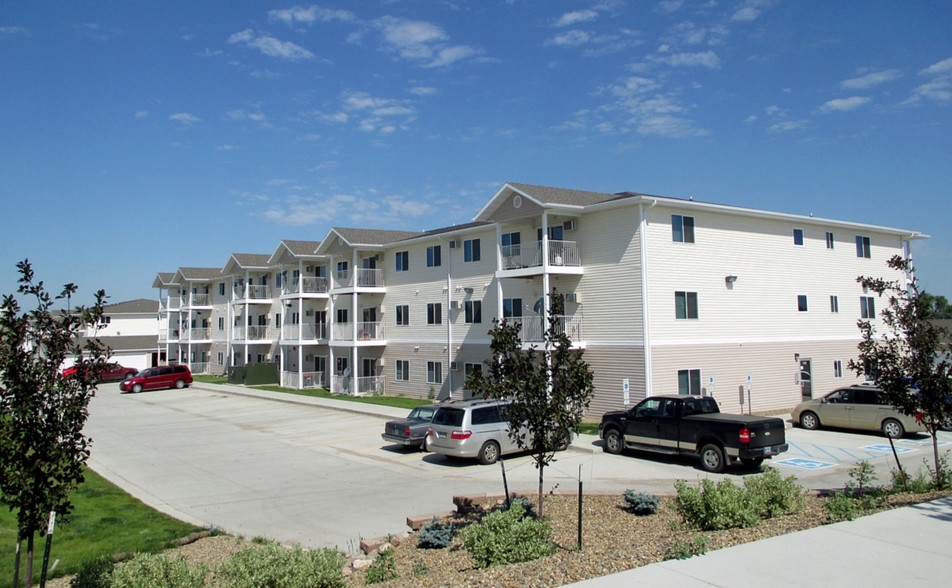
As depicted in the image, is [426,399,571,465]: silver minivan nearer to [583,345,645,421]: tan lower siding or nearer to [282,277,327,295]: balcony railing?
[583,345,645,421]: tan lower siding

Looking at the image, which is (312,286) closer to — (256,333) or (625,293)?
(256,333)

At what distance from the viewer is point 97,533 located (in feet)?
38.4

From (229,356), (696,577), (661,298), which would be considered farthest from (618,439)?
(229,356)

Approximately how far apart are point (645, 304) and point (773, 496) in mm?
14569

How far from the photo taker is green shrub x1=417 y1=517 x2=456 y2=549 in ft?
30.4

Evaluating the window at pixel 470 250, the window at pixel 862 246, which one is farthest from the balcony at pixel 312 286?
the window at pixel 862 246

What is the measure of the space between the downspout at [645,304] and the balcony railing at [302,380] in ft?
84.9

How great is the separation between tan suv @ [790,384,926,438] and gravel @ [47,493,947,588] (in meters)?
11.1

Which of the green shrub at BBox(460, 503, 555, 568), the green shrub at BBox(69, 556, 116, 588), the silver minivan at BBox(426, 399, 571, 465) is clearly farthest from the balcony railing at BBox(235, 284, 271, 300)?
the green shrub at BBox(460, 503, 555, 568)

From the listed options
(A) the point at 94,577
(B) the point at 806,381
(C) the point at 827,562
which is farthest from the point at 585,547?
(B) the point at 806,381

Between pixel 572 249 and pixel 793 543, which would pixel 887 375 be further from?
pixel 572 249

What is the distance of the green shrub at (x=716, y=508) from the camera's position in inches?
344

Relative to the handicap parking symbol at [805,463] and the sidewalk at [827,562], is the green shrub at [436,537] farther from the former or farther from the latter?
the handicap parking symbol at [805,463]

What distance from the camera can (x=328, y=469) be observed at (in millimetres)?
17516
